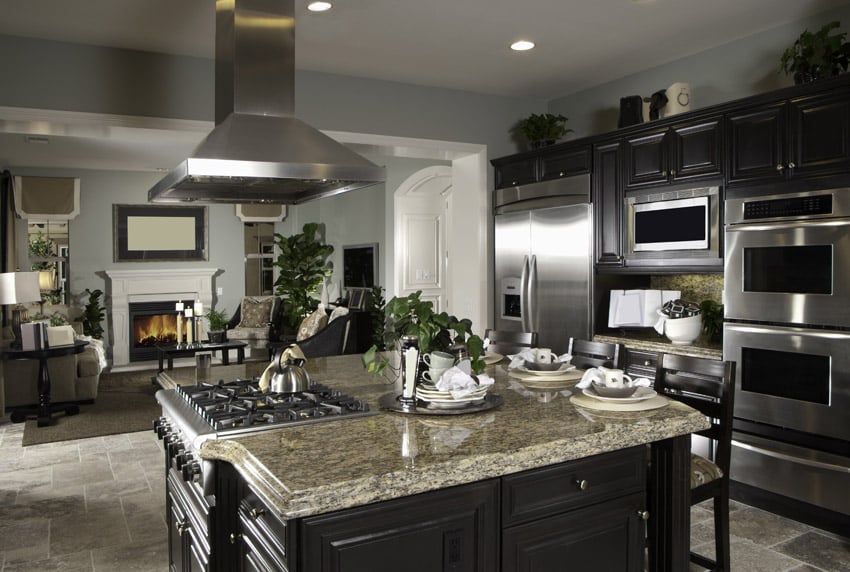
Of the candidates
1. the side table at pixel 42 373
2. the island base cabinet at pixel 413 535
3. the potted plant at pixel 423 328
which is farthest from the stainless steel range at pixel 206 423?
the side table at pixel 42 373

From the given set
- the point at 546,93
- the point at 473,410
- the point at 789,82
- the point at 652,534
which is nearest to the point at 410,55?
the point at 546,93

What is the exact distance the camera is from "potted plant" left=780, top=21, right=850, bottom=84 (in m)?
3.64

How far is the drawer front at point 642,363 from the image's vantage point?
443 cm

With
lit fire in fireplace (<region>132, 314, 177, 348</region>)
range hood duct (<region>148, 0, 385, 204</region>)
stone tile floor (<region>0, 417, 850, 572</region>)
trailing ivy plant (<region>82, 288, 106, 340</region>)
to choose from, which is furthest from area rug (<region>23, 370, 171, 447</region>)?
range hood duct (<region>148, 0, 385, 204</region>)

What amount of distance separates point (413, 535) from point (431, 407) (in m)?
0.62

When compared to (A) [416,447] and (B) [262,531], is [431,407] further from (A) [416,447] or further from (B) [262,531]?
(B) [262,531]

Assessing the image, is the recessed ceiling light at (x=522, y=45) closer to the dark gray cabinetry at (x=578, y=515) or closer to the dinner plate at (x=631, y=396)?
the dinner plate at (x=631, y=396)

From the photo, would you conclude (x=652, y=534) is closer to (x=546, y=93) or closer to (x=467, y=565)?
(x=467, y=565)

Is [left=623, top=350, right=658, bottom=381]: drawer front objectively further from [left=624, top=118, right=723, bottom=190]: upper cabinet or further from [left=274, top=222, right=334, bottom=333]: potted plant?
[left=274, top=222, right=334, bottom=333]: potted plant

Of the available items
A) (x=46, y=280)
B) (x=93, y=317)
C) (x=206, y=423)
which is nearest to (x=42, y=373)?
(x=93, y=317)

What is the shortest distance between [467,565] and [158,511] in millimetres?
2809

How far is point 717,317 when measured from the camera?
175 inches

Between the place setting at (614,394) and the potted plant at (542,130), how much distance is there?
11.0 ft

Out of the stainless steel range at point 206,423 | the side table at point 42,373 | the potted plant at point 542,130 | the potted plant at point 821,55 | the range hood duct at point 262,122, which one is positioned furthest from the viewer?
the side table at point 42,373
